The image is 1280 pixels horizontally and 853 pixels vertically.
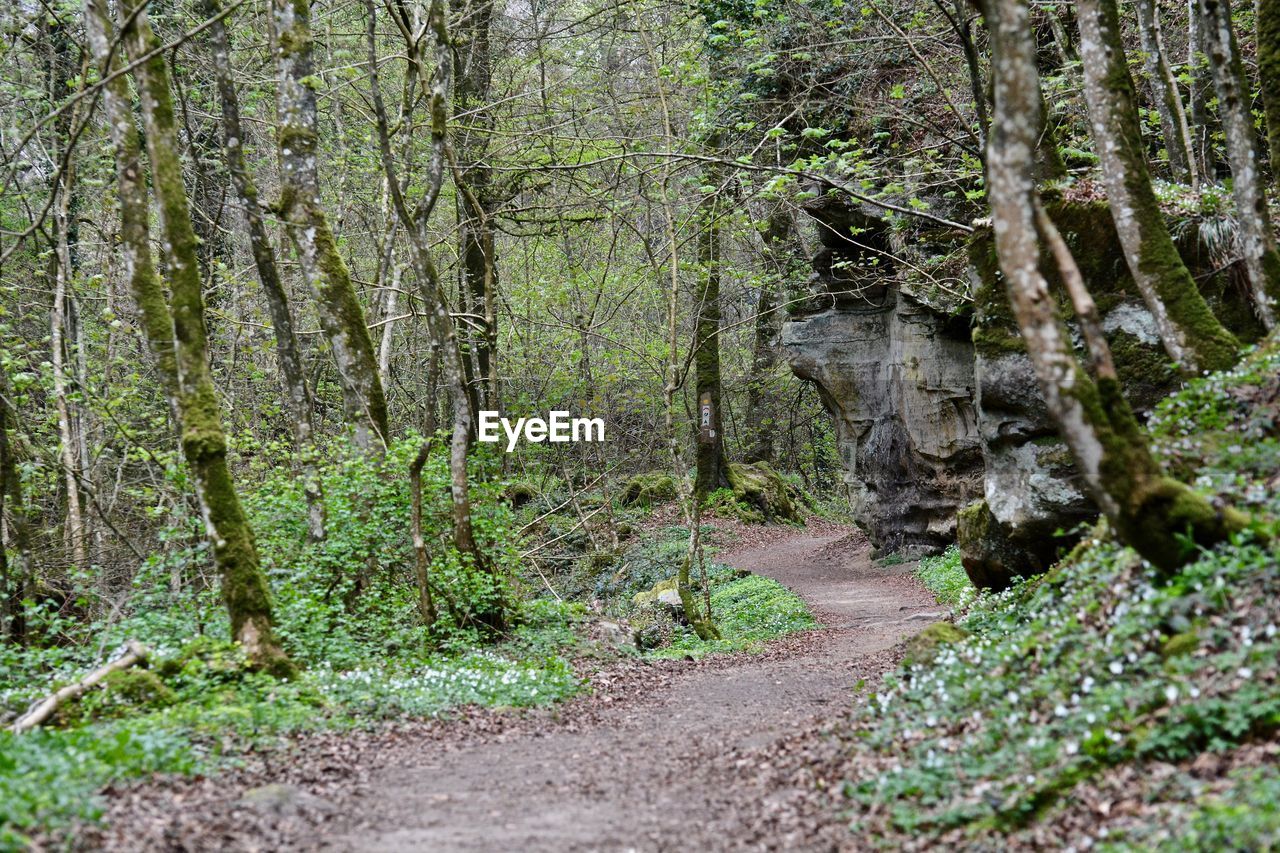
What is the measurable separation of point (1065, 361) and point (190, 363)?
25.3 ft

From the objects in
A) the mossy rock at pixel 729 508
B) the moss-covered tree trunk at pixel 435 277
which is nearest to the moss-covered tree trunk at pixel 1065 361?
the moss-covered tree trunk at pixel 435 277

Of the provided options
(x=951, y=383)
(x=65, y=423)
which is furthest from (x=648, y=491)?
(x=65, y=423)

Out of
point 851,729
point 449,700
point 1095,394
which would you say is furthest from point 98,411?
point 1095,394

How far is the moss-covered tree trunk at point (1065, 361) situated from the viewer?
5.71 meters

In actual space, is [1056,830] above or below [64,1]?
below

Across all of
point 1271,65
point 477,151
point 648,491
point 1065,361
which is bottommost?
point 648,491

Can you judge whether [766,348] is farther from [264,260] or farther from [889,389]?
[264,260]

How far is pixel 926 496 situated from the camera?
2100 centimetres

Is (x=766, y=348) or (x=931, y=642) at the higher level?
(x=766, y=348)

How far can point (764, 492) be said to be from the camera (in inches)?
1139

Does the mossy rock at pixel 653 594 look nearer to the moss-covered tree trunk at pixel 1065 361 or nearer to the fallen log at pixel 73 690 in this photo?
the fallen log at pixel 73 690

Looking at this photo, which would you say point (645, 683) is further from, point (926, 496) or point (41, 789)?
point (926, 496)

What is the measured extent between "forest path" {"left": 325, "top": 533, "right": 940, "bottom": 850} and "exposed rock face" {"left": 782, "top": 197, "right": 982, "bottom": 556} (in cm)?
875

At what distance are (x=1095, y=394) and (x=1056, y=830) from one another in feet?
8.85
